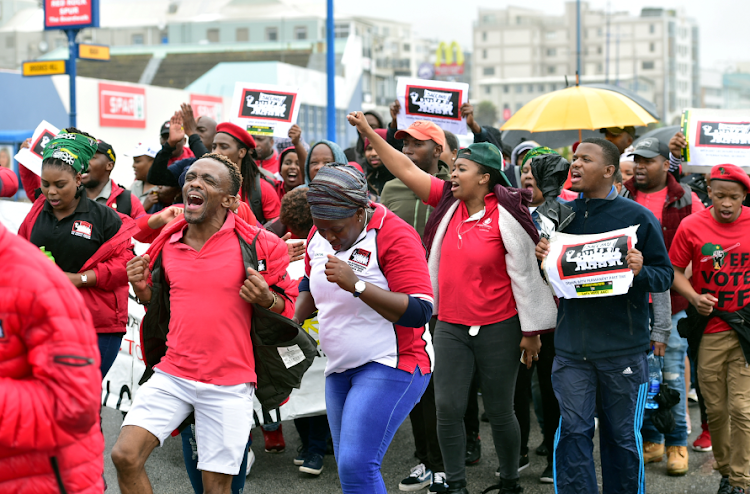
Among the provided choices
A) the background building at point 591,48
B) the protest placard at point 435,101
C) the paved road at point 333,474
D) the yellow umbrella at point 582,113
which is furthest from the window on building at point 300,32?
the paved road at point 333,474

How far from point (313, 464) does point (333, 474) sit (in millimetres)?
195

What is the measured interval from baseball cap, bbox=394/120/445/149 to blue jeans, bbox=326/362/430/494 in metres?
2.26

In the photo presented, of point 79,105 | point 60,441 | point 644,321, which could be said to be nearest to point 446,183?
point 644,321

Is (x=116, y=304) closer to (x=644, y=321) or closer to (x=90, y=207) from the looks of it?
(x=90, y=207)

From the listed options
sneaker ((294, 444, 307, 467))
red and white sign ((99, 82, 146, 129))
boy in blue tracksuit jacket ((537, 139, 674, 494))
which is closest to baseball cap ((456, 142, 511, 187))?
boy in blue tracksuit jacket ((537, 139, 674, 494))

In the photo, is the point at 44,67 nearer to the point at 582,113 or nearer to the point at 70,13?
the point at 70,13

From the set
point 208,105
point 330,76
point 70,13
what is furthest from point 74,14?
point 208,105

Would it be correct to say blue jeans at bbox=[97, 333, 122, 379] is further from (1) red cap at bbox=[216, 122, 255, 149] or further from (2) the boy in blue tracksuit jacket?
(2) the boy in blue tracksuit jacket

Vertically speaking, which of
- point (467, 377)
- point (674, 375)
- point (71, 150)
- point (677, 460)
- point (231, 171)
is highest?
point (71, 150)

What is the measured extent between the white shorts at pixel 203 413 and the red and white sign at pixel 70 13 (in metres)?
16.2

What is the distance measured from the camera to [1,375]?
2.46m

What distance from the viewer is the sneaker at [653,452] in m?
6.22

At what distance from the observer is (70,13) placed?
60.3ft

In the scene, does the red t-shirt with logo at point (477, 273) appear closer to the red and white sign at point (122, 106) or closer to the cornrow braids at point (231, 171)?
the cornrow braids at point (231, 171)
